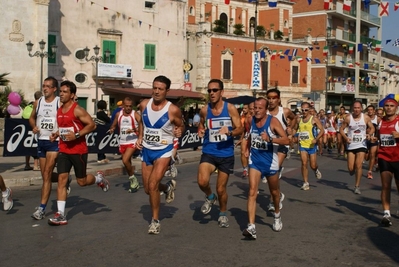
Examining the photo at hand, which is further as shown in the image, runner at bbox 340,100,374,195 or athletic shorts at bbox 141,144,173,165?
runner at bbox 340,100,374,195

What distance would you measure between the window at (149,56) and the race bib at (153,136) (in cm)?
3417

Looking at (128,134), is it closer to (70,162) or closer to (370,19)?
(70,162)

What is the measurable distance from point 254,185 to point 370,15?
6611 centimetres

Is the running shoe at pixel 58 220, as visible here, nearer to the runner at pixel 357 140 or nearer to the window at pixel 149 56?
the runner at pixel 357 140

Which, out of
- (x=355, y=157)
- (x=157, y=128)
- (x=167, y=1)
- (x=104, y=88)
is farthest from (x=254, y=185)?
(x=167, y=1)

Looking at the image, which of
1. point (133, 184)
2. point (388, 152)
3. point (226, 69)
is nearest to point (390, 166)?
point (388, 152)

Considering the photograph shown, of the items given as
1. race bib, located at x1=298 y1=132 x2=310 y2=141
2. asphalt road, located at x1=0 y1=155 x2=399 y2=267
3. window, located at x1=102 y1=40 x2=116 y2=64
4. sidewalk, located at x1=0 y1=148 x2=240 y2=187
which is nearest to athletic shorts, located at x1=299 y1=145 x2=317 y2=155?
race bib, located at x1=298 y1=132 x2=310 y2=141

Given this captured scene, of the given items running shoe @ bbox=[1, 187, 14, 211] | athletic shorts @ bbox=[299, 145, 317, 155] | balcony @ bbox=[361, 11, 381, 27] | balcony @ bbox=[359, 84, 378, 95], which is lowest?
running shoe @ bbox=[1, 187, 14, 211]

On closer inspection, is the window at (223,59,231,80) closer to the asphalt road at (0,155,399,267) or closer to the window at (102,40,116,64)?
the window at (102,40,116,64)

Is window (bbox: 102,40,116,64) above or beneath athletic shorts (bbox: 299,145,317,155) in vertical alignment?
above

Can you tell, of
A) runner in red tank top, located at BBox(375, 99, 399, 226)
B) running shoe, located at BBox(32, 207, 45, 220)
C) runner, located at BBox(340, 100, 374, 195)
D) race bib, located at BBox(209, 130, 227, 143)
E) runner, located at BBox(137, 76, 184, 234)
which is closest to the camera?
runner, located at BBox(137, 76, 184, 234)

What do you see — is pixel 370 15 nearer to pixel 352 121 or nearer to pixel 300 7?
pixel 300 7

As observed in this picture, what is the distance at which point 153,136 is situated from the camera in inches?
307

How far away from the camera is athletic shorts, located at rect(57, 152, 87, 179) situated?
8352 mm
